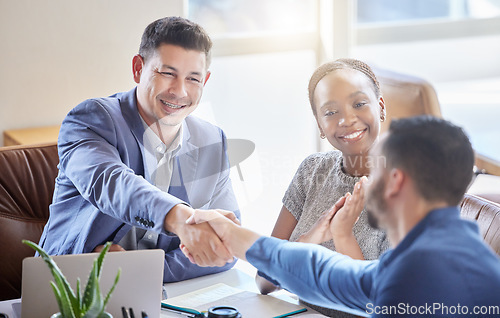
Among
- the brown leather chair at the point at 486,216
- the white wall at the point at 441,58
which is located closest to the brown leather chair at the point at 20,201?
the brown leather chair at the point at 486,216

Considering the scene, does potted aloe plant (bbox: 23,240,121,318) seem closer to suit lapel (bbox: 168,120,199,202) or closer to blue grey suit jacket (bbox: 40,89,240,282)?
blue grey suit jacket (bbox: 40,89,240,282)

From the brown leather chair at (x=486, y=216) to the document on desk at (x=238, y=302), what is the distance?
45 centimetres

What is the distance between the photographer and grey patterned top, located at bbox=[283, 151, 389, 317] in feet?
5.01

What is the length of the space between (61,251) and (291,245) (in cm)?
99

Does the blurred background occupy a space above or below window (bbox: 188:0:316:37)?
below

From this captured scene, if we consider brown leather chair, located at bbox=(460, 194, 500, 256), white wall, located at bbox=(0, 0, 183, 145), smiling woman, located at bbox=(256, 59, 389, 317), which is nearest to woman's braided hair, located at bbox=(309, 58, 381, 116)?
smiling woman, located at bbox=(256, 59, 389, 317)

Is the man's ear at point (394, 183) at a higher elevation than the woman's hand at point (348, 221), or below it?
higher

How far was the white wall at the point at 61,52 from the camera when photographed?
3.03 m

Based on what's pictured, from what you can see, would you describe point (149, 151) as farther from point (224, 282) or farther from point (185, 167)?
point (224, 282)

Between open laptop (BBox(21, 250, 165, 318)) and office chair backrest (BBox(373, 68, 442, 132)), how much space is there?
1708 mm

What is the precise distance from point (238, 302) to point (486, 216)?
617 millimetres

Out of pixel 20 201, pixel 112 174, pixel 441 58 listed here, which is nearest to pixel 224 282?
pixel 112 174

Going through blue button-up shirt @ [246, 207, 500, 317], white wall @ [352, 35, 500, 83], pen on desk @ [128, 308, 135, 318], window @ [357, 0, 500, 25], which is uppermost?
window @ [357, 0, 500, 25]
